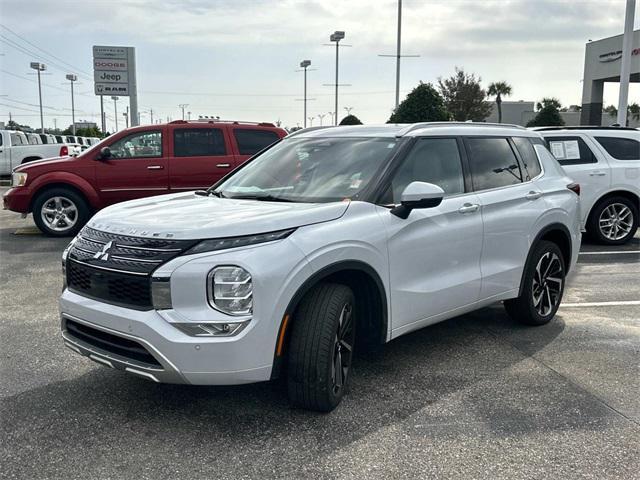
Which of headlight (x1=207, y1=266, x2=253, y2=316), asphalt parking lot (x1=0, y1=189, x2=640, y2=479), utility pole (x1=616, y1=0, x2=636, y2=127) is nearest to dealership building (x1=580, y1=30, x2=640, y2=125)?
utility pole (x1=616, y1=0, x2=636, y2=127)

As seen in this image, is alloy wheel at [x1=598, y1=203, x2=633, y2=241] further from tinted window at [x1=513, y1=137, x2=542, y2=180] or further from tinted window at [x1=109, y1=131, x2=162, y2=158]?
tinted window at [x1=109, y1=131, x2=162, y2=158]

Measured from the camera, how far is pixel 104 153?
10.2 meters

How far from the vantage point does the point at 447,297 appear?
4293mm

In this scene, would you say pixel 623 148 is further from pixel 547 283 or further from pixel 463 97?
pixel 463 97

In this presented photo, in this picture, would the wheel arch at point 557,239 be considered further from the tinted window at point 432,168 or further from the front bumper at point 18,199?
the front bumper at point 18,199

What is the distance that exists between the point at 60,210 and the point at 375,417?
8356mm

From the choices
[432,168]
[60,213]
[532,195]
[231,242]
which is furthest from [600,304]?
[60,213]

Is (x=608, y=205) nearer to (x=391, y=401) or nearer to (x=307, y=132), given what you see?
(x=307, y=132)

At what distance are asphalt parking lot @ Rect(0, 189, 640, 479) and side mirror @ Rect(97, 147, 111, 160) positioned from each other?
17.9ft

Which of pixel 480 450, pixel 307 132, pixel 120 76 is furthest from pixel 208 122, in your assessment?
pixel 120 76

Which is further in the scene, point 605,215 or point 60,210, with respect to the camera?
point 60,210

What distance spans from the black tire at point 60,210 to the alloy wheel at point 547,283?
7654mm

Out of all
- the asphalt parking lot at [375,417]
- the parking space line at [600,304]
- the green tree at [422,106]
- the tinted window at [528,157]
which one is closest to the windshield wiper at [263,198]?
the asphalt parking lot at [375,417]

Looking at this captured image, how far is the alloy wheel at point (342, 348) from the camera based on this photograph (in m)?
3.55
